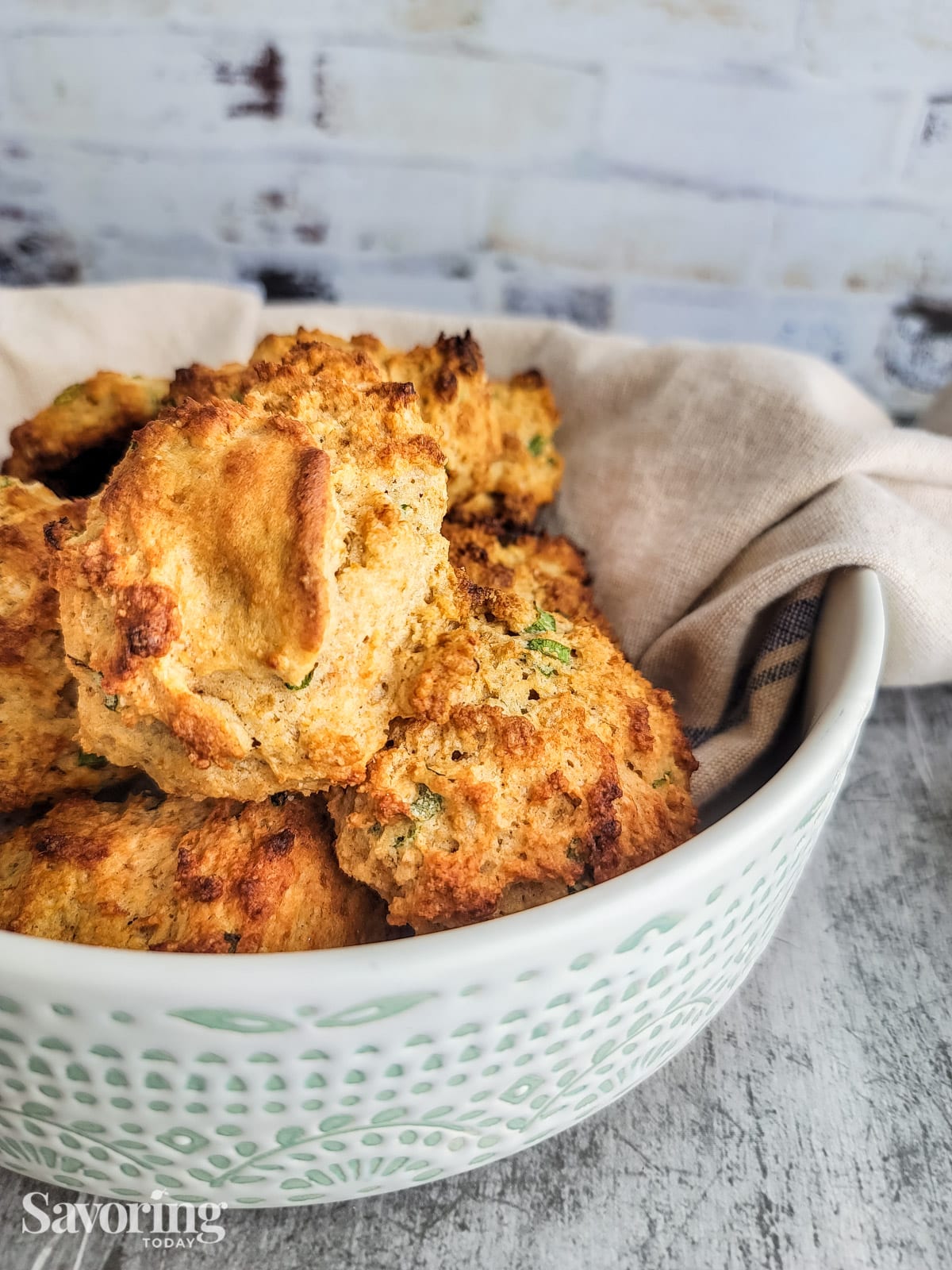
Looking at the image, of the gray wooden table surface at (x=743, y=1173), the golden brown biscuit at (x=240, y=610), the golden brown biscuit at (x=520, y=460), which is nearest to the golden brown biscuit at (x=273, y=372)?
the golden brown biscuit at (x=240, y=610)

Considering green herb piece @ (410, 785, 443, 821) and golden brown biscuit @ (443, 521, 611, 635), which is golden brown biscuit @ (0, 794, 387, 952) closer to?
green herb piece @ (410, 785, 443, 821)

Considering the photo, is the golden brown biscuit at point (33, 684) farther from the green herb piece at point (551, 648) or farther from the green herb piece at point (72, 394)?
the green herb piece at point (551, 648)

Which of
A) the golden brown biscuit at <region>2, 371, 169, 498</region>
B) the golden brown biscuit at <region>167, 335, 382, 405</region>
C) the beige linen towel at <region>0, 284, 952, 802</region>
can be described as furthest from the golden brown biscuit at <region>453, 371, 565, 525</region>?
the golden brown biscuit at <region>2, 371, 169, 498</region>

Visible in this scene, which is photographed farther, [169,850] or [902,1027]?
[902,1027]

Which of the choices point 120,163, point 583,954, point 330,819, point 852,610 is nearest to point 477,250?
point 120,163

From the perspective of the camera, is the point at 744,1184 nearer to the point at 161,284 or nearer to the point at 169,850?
the point at 169,850

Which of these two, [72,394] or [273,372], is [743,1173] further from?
[72,394]

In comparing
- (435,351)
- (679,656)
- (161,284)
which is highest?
(435,351)
